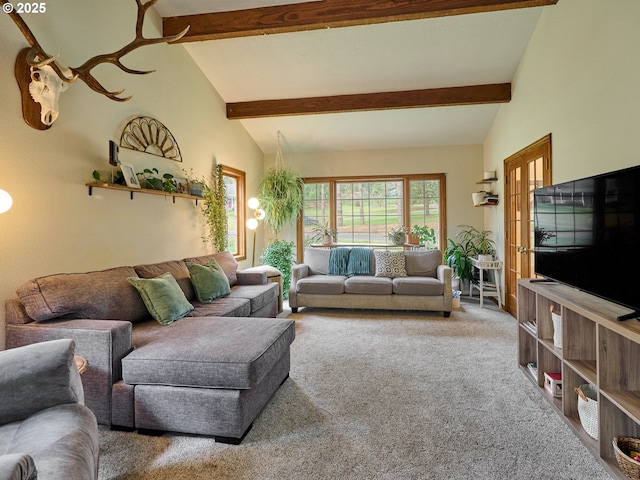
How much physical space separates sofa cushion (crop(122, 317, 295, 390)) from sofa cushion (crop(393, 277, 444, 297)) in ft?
8.31

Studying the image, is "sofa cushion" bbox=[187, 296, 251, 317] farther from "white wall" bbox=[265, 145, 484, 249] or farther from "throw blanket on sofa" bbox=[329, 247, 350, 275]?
"white wall" bbox=[265, 145, 484, 249]

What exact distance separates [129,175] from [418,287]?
337 centimetres

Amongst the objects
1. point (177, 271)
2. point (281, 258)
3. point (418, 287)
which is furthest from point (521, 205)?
point (177, 271)

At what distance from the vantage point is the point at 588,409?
1.86m

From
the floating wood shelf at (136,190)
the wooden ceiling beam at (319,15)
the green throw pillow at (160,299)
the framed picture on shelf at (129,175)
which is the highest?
the wooden ceiling beam at (319,15)

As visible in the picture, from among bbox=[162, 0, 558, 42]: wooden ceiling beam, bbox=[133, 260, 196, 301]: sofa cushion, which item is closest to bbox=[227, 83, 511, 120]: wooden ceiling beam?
bbox=[162, 0, 558, 42]: wooden ceiling beam

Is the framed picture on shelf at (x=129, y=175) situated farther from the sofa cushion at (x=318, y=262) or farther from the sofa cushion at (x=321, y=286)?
the sofa cushion at (x=318, y=262)

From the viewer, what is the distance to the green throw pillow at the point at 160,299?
8.63 feet

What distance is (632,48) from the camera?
209 cm

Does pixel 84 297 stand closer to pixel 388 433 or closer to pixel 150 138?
pixel 150 138

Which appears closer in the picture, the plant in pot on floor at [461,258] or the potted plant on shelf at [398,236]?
the plant in pot on floor at [461,258]

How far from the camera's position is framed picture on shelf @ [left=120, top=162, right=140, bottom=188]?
299 centimetres

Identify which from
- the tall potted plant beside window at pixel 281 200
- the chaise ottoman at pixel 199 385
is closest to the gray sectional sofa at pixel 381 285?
the tall potted plant beside window at pixel 281 200

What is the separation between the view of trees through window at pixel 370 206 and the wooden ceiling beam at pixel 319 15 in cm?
319
